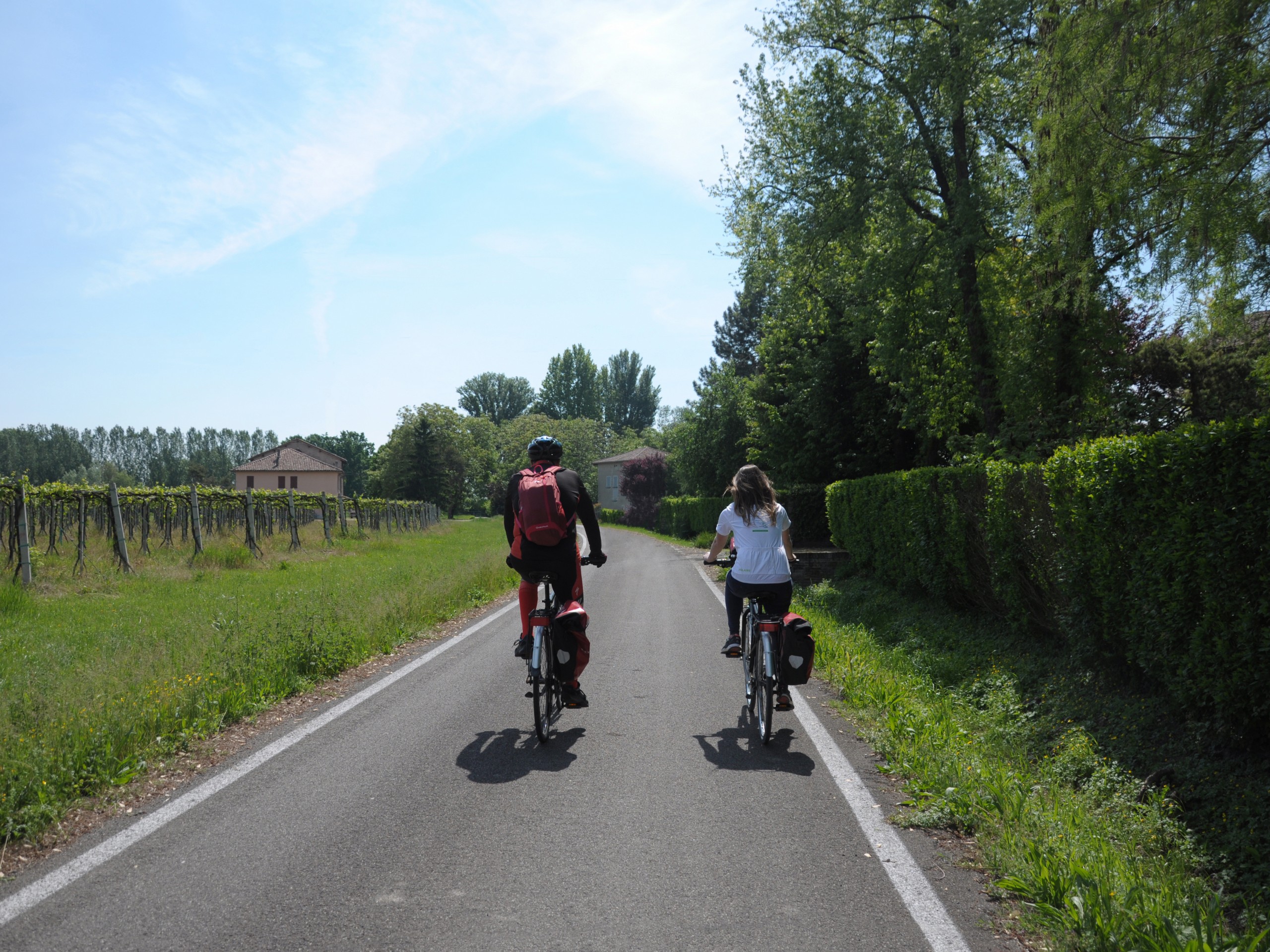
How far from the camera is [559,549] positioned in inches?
250

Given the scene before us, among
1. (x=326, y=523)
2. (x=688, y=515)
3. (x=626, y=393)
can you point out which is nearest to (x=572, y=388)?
(x=626, y=393)

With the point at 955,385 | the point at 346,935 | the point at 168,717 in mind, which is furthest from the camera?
the point at 955,385

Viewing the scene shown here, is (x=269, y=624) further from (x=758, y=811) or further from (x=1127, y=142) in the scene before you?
(x=1127, y=142)

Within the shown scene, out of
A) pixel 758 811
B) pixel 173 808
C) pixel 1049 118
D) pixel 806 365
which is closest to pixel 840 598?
pixel 1049 118

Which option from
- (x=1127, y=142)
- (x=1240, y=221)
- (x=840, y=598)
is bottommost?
(x=840, y=598)

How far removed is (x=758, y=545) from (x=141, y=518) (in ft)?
68.1

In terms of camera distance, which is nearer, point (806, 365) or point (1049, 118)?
point (1049, 118)

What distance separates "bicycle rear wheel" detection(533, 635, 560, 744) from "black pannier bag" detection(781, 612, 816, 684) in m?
1.65

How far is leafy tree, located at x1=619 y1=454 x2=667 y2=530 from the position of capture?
75000mm

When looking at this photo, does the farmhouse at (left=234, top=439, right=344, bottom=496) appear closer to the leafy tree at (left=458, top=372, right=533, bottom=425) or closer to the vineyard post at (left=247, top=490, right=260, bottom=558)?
the leafy tree at (left=458, top=372, right=533, bottom=425)

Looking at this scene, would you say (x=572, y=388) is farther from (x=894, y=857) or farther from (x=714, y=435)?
(x=894, y=857)

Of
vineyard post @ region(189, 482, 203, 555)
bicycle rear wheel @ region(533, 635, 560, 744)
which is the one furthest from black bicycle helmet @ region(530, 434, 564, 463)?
vineyard post @ region(189, 482, 203, 555)

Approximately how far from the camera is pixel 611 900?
11.7ft

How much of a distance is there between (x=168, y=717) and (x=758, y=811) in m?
4.18
